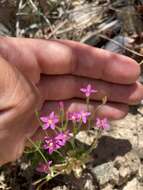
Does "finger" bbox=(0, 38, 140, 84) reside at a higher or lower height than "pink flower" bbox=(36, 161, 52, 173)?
higher

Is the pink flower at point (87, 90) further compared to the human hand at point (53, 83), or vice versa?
the pink flower at point (87, 90)

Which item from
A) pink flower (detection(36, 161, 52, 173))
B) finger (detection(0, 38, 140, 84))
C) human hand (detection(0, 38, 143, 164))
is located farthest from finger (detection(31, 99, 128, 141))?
pink flower (detection(36, 161, 52, 173))

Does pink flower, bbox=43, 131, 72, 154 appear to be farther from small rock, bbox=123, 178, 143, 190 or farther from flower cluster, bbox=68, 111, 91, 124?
small rock, bbox=123, 178, 143, 190

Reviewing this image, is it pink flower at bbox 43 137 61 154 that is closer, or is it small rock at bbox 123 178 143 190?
pink flower at bbox 43 137 61 154

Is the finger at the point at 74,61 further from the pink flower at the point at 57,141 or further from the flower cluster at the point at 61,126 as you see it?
the pink flower at the point at 57,141

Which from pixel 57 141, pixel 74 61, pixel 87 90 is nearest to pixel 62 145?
pixel 57 141

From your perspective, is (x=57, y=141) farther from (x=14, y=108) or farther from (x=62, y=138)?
(x=14, y=108)

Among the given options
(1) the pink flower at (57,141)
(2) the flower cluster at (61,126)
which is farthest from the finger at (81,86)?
(1) the pink flower at (57,141)
